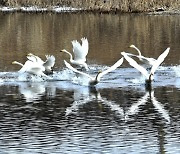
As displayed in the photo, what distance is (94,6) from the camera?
51688 mm

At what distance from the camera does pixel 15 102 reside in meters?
17.6

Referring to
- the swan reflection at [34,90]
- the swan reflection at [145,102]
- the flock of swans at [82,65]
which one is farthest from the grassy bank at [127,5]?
the swan reflection at [145,102]

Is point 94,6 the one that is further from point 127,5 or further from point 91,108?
point 91,108

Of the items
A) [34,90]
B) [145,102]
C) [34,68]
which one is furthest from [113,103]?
[34,68]

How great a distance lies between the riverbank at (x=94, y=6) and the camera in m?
50.4

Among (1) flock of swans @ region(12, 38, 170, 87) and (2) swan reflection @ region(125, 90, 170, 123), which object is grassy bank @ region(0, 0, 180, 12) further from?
(2) swan reflection @ region(125, 90, 170, 123)

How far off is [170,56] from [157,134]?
1380cm

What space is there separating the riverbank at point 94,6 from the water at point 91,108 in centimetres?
1809

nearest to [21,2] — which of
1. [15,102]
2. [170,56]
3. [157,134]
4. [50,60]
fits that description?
[170,56]

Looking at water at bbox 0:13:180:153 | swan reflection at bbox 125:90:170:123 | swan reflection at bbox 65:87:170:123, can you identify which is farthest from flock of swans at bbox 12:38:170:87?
swan reflection at bbox 125:90:170:123

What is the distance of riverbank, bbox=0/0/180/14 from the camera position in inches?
1983

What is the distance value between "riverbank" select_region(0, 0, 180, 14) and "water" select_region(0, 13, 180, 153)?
59.3 feet

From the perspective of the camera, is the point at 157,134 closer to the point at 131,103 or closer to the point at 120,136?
the point at 120,136

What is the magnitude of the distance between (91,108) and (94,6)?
116 ft
